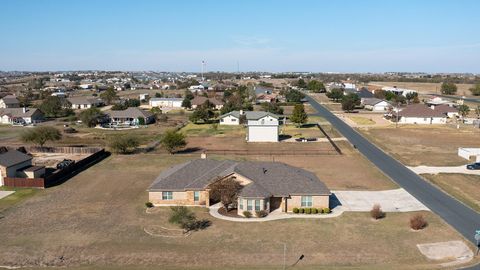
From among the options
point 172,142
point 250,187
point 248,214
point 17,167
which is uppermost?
point 250,187

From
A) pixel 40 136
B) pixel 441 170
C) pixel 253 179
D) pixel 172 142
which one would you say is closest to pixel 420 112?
pixel 441 170

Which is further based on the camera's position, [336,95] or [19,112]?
[336,95]

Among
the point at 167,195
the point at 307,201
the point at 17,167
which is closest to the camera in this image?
the point at 307,201

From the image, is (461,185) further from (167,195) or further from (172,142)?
(172,142)

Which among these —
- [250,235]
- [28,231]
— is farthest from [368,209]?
[28,231]

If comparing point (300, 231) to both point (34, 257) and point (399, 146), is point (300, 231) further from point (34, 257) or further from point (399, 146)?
point (399, 146)

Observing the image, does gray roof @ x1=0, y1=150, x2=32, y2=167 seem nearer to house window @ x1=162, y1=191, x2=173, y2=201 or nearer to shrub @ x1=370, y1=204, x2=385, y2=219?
house window @ x1=162, y1=191, x2=173, y2=201

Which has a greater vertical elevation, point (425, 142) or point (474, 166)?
point (474, 166)

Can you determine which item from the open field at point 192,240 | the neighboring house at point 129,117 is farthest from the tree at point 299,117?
the open field at point 192,240
